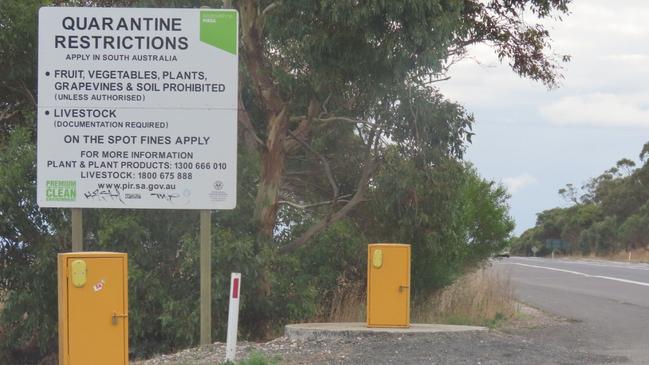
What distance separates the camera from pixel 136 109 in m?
10.5

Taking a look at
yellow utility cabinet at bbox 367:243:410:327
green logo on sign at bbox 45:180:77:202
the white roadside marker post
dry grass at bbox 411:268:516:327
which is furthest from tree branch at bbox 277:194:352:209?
the white roadside marker post

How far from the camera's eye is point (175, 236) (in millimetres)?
13445

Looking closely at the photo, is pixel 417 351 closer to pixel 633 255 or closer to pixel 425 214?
pixel 425 214

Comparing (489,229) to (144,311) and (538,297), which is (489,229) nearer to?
(538,297)

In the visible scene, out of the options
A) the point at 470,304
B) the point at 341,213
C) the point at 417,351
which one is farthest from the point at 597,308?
the point at 417,351

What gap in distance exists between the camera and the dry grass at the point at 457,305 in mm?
14336

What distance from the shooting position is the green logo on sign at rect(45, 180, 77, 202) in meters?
10.4

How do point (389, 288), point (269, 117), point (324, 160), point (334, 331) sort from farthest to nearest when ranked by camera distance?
point (324, 160), point (269, 117), point (389, 288), point (334, 331)

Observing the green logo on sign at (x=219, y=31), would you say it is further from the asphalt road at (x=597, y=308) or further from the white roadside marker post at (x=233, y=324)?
the asphalt road at (x=597, y=308)

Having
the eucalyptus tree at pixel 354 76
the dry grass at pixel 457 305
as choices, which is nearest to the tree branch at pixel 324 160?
the eucalyptus tree at pixel 354 76

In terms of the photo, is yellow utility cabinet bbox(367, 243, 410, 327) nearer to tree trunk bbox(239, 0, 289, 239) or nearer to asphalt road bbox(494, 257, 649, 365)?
asphalt road bbox(494, 257, 649, 365)

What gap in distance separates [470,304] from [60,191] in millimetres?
8229

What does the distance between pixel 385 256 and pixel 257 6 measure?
5.15 metres

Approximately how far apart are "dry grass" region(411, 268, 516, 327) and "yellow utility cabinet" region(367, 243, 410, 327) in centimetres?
325
